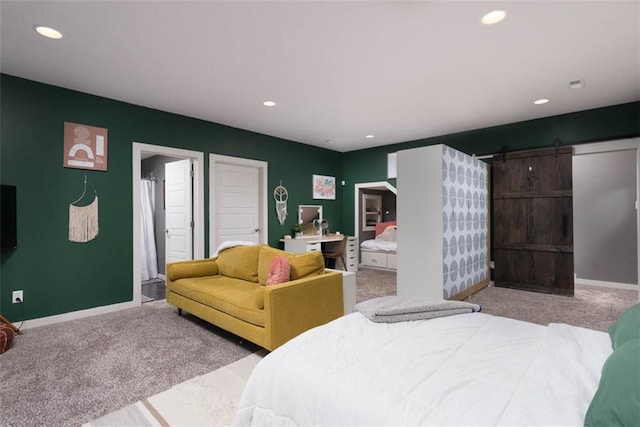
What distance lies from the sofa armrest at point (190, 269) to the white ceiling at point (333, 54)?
6.59 ft

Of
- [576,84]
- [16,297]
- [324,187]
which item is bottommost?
[16,297]

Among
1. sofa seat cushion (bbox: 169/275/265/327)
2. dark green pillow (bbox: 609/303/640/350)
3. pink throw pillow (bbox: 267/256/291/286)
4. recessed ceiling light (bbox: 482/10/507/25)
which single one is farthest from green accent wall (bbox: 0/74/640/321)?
dark green pillow (bbox: 609/303/640/350)

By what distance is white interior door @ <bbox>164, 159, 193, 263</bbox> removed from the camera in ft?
15.7

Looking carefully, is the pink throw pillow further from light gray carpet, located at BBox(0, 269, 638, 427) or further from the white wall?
the white wall

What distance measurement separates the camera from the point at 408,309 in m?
1.74

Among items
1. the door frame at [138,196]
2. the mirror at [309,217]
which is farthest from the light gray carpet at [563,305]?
the door frame at [138,196]

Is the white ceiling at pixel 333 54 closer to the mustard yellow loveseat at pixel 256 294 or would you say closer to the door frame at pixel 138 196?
the door frame at pixel 138 196

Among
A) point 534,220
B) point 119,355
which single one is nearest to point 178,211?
point 119,355

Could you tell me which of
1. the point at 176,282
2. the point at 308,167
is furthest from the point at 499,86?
the point at 176,282

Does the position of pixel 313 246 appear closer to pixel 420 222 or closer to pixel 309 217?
pixel 309 217

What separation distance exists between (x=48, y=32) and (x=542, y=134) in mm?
5885

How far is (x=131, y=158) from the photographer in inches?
158

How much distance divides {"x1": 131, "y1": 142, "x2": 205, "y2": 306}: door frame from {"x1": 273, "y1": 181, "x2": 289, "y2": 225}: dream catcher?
1.45m

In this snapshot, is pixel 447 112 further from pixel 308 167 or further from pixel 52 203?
pixel 52 203
